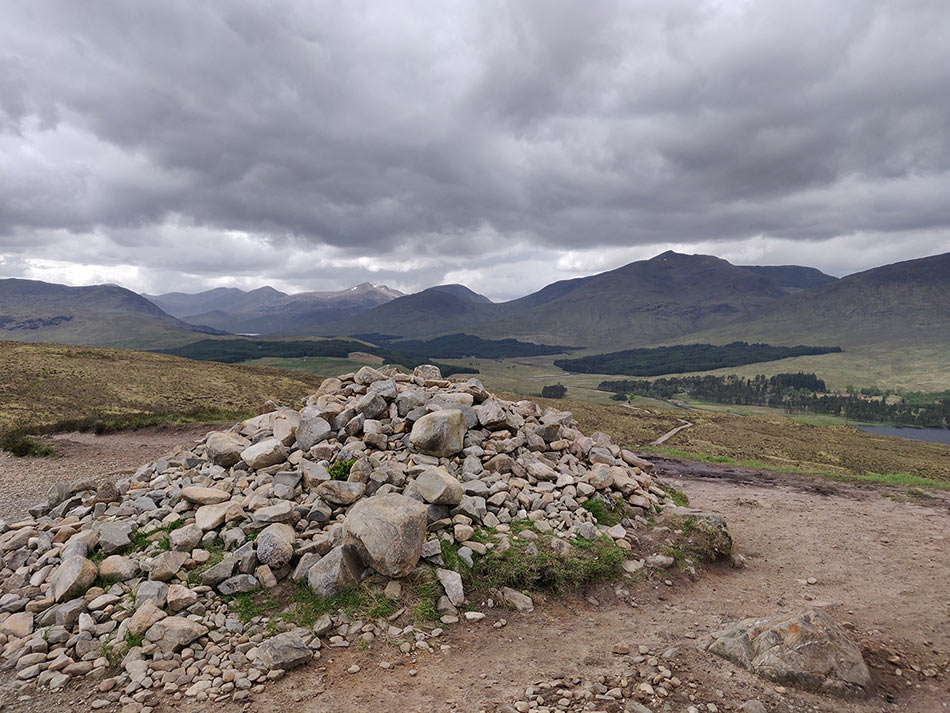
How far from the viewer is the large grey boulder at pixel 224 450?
14992 millimetres

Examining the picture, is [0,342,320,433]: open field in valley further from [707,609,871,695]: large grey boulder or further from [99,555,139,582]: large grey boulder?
[707,609,871,695]: large grey boulder

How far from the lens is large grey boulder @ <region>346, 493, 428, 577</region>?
10.3 metres

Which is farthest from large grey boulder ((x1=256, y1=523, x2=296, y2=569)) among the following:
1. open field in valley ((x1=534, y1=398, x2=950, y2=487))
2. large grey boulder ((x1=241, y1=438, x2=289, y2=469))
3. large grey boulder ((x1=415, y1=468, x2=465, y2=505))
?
open field in valley ((x1=534, y1=398, x2=950, y2=487))

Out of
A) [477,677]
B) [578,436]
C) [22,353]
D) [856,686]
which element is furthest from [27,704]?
[22,353]

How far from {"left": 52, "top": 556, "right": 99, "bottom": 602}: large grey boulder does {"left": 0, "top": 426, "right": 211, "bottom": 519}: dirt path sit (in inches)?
378

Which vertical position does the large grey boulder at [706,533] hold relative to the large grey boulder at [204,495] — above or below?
below

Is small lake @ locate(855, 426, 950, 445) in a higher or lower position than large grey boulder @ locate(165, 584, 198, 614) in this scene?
lower

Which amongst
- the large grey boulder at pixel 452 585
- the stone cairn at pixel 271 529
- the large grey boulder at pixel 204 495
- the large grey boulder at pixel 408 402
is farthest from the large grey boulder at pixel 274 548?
the large grey boulder at pixel 408 402

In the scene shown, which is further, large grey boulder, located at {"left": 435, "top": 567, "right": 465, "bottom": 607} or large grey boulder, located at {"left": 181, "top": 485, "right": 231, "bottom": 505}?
large grey boulder, located at {"left": 181, "top": 485, "right": 231, "bottom": 505}

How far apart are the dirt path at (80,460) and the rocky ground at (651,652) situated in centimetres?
1479

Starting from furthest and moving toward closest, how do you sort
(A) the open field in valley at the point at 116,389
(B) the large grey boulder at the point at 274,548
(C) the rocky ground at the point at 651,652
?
(A) the open field in valley at the point at 116,389 < (B) the large grey boulder at the point at 274,548 < (C) the rocky ground at the point at 651,652

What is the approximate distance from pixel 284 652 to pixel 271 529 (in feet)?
10.8

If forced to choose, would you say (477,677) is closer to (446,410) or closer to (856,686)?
(856,686)

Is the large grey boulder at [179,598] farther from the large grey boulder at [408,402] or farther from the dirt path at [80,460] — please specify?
the dirt path at [80,460]
